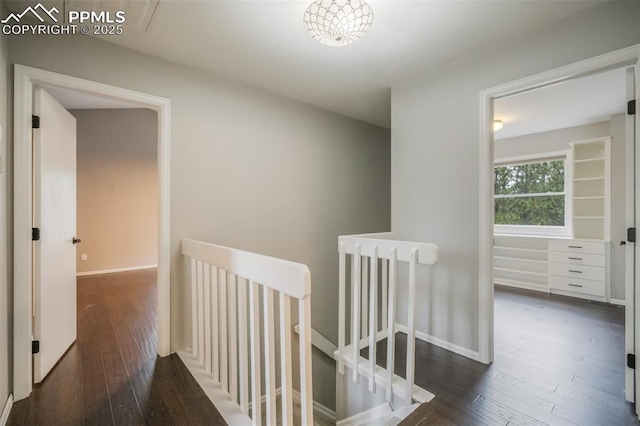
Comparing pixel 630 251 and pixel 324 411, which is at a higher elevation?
pixel 630 251

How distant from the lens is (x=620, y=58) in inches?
63.2

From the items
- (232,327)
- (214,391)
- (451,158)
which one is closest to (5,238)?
(232,327)

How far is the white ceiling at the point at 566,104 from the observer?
2695 mm

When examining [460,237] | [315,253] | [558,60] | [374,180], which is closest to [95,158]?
[315,253]

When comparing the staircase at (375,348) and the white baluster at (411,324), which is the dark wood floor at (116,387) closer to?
the staircase at (375,348)

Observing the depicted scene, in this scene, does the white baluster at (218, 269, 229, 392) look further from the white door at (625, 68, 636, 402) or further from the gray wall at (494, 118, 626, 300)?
the gray wall at (494, 118, 626, 300)

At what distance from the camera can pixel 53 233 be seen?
2.00 meters

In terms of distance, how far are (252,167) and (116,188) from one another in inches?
159

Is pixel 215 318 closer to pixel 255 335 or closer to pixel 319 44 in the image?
pixel 255 335

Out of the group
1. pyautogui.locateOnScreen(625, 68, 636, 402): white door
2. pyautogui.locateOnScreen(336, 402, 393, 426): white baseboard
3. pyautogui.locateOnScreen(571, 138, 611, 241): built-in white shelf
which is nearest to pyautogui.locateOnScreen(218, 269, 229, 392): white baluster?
pyautogui.locateOnScreen(336, 402, 393, 426): white baseboard

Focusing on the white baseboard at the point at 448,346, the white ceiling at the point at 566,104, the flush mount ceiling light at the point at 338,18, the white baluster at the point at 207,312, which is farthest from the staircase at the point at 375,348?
the white ceiling at the point at 566,104

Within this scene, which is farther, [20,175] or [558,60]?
[558,60]

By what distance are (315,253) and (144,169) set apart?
14.2 feet

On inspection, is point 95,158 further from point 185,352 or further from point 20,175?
point 185,352
